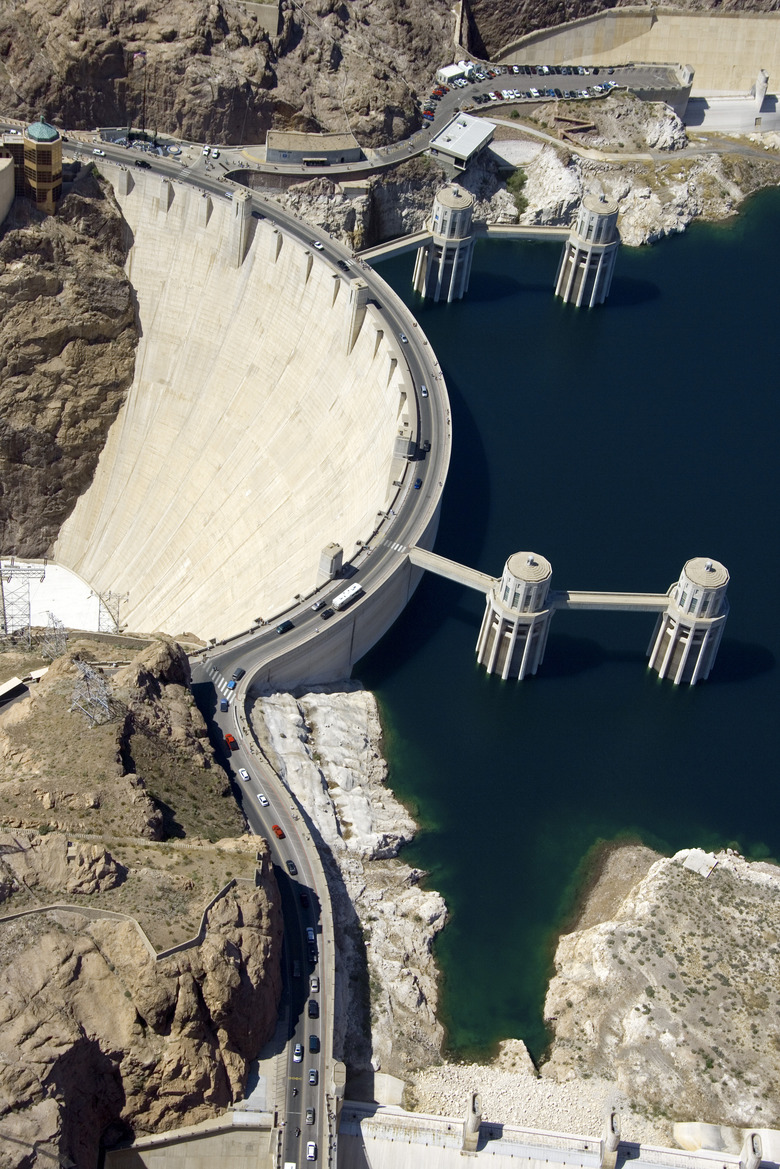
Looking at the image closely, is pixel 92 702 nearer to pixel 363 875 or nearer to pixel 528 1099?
pixel 363 875

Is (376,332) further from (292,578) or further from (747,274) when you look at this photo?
(747,274)

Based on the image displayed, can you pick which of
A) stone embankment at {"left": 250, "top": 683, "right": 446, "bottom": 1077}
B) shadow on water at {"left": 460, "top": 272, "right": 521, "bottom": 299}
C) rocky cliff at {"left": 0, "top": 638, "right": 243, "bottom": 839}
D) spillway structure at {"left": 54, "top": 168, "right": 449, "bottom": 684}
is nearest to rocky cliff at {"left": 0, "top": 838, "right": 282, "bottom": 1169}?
rocky cliff at {"left": 0, "top": 638, "right": 243, "bottom": 839}

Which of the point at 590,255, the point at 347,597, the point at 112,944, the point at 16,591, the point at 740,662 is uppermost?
the point at 590,255

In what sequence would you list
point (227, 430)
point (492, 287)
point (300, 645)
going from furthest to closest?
point (492, 287)
point (227, 430)
point (300, 645)

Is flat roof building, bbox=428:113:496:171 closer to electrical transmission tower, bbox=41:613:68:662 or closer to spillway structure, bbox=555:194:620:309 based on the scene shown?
spillway structure, bbox=555:194:620:309

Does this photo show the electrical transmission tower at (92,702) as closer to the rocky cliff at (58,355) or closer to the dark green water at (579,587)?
the dark green water at (579,587)

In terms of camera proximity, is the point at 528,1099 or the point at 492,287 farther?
the point at 492,287

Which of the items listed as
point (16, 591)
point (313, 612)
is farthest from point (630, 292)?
point (16, 591)

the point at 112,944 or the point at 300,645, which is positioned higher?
the point at 300,645

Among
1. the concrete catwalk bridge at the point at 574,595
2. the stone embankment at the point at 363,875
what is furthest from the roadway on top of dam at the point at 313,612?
the stone embankment at the point at 363,875
